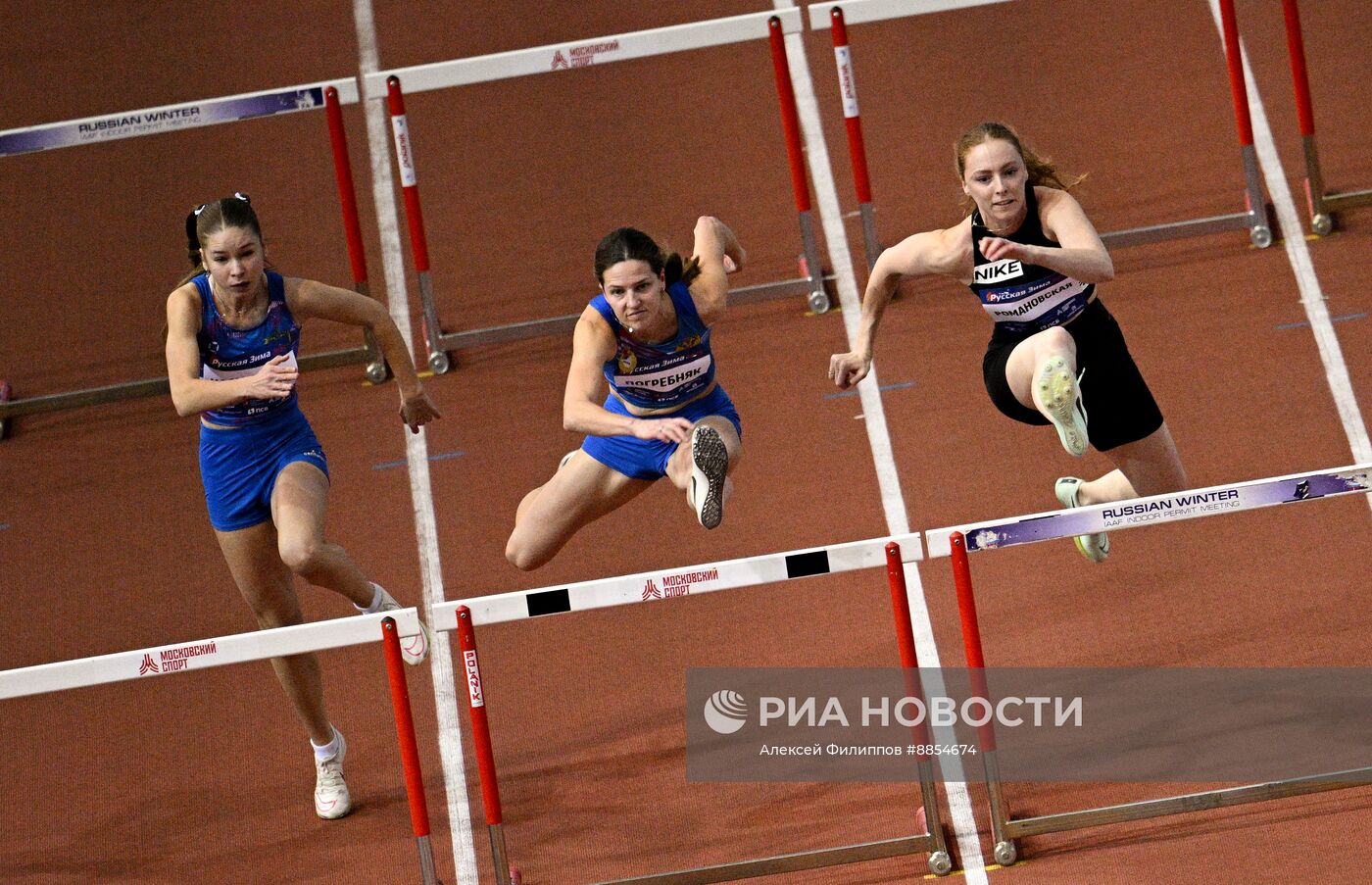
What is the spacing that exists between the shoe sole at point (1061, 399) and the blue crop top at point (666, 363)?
1124mm

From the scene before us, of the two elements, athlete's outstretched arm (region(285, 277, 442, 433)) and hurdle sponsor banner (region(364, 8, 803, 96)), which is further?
hurdle sponsor banner (region(364, 8, 803, 96))

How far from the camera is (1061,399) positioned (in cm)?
521

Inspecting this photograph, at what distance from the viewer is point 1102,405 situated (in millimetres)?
5609

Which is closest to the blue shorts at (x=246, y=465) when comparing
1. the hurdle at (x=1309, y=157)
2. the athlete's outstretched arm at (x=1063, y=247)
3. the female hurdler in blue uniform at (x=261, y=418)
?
the female hurdler in blue uniform at (x=261, y=418)

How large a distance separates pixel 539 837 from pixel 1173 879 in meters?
1.97

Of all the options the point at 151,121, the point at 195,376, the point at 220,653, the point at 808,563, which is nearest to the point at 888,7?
the point at 151,121

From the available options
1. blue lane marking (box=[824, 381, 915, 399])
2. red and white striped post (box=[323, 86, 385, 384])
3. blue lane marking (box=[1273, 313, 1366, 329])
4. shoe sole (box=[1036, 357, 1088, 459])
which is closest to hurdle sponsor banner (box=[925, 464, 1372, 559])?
shoe sole (box=[1036, 357, 1088, 459])

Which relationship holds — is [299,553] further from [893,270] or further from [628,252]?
[893,270]

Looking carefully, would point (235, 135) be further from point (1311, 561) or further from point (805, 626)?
point (1311, 561)

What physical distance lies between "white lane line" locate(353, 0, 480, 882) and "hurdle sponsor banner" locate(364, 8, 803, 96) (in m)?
0.46

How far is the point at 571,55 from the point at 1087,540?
10.0ft

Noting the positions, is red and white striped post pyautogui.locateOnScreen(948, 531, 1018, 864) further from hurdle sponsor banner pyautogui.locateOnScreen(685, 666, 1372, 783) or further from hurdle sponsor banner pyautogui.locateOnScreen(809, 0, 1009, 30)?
hurdle sponsor banner pyautogui.locateOnScreen(809, 0, 1009, 30)

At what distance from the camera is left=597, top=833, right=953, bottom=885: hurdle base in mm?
5180

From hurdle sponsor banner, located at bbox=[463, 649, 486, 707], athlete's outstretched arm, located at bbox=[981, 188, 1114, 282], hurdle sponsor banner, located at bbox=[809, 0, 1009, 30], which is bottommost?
hurdle sponsor banner, located at bbox=[463, 649, 486, 707]
